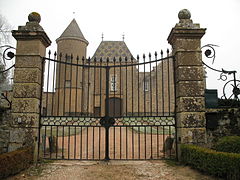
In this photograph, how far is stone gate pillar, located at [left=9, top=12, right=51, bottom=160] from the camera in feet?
15.3

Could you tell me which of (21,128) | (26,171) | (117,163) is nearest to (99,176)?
(117,163)

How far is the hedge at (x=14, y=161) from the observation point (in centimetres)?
354

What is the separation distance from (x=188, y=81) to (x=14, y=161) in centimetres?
402

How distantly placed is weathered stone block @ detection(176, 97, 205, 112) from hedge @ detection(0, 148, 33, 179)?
139 inches

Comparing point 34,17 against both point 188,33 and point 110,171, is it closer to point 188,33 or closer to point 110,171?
point 188,33

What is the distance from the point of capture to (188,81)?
4656 mm

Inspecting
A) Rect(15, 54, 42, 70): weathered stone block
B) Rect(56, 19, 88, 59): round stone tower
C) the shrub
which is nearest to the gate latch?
Rect(15, 54, 42, 70): weathered stone block

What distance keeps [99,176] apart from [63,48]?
22.3 metres

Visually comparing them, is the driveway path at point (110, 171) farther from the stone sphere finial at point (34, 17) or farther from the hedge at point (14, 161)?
the stone sphere finial at point (34, 17)

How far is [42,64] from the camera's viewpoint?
5.09 metres

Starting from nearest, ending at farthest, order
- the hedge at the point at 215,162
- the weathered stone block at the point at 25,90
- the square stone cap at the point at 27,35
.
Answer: the hedge at the point at 215,162, the weathered stone block at the point at 25,90, the square stone cap at the point at 27,35

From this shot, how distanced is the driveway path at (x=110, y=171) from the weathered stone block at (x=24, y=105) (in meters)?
1.31

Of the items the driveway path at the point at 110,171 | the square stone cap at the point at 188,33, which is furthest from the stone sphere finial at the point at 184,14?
the driveway path at the point at 110,171

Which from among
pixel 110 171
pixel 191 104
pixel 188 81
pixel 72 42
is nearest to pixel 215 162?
pixel 191 104
